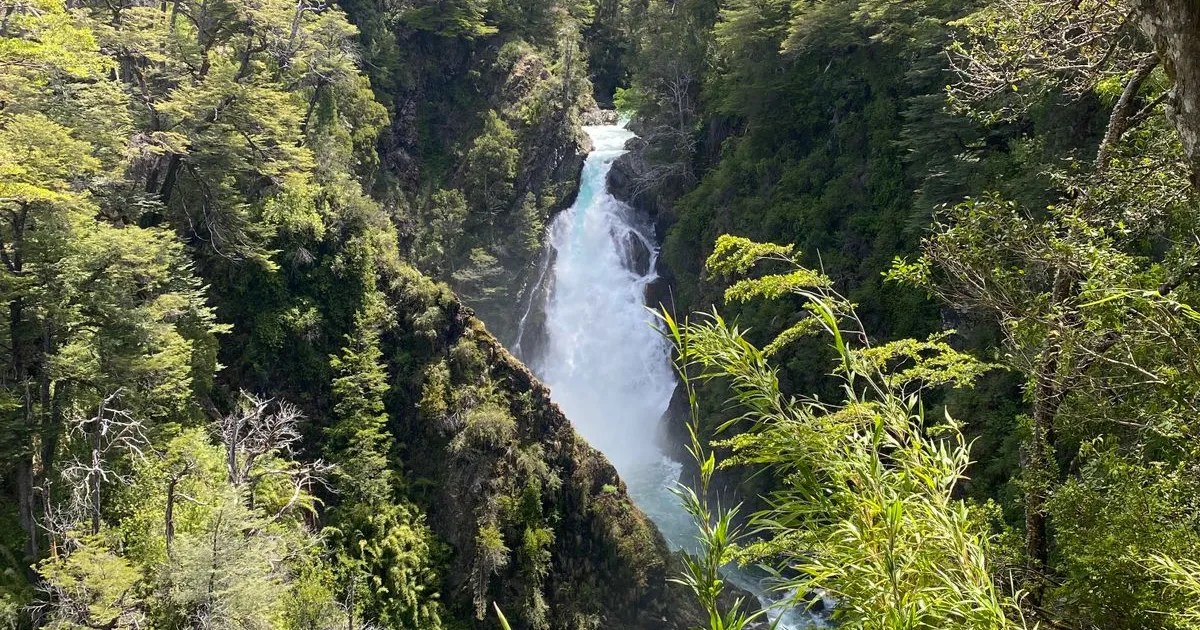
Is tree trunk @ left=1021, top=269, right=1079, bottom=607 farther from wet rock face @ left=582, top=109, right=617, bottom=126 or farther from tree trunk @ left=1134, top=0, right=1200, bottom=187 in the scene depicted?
wet rock face @ left=582, top=109, right=617, bottom=126

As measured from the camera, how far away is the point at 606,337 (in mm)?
28375

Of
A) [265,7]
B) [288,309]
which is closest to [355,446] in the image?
[288,309]

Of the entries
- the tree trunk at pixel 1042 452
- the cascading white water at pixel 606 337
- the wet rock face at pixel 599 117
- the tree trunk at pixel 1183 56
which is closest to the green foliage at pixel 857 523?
the tree trunk at pixel 1183 56

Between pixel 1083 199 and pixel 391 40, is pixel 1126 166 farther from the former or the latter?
pixel 391 40

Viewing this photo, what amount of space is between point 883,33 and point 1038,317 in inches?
691

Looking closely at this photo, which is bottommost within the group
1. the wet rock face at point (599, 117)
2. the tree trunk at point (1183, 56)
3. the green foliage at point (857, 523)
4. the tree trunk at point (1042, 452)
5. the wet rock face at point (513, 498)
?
the wet rock face at point (513, 498)

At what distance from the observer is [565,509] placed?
19219 millimetres

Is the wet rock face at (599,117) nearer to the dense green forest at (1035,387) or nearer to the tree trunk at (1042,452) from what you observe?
the dense green forest at (1035,387)

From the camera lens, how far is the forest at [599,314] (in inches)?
144

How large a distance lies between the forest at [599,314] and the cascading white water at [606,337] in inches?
43.0

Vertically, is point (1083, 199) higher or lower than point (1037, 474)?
higher

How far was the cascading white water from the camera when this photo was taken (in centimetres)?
2666

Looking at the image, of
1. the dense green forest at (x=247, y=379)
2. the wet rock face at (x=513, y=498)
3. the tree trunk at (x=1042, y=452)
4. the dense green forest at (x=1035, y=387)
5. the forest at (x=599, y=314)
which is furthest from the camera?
the wet rock face at (x=513, y=498)

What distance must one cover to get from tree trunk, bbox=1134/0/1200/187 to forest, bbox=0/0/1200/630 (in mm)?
19
